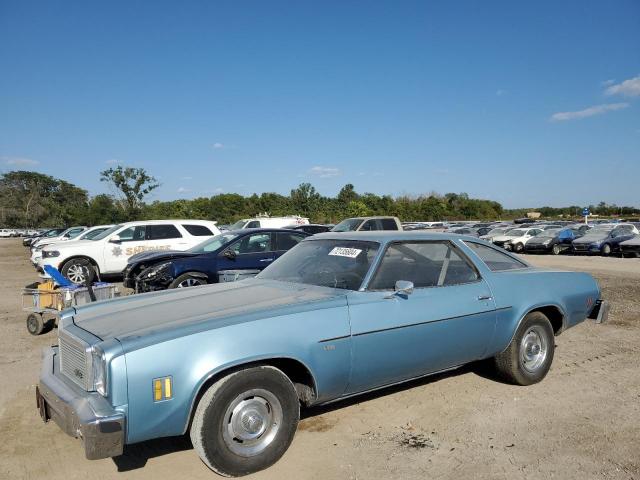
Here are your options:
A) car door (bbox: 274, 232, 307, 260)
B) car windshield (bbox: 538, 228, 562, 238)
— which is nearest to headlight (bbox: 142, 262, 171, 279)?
car door (bbox: 274, 232, 307, 260)

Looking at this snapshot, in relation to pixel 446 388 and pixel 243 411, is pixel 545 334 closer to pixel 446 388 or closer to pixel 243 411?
pixel 446 388

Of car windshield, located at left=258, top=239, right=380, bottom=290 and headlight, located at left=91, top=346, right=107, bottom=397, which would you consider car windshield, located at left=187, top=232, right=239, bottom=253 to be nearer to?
car windshield, located at left=258, top=239, right=380, bottom=290

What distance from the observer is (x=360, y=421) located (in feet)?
13.4

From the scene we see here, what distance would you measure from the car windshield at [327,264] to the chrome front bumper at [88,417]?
1.89m

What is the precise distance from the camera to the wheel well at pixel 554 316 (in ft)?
16.6

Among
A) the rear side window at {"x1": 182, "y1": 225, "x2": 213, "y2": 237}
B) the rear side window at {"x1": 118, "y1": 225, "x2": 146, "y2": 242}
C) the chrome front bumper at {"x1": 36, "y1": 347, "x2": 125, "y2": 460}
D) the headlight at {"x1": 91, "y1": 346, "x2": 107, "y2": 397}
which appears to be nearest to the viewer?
the chrome front bumper at {"x1": 36, "y1": 347, "x2": 125, "y2": 460}

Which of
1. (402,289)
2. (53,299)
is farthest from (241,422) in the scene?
(53,299)

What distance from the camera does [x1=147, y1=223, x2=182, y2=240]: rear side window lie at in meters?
14.1

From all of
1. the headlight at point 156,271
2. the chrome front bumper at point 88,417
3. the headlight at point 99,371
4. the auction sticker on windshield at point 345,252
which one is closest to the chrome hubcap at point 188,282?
the headlight at point 156,271

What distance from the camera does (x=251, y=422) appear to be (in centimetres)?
316

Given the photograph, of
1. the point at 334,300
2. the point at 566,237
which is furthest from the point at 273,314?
the point at 566,237

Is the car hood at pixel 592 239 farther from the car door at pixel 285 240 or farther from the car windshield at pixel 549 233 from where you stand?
the car door at pixel 285 240

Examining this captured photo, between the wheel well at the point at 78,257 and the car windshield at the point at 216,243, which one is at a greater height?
the car windshield at the point at 216,243

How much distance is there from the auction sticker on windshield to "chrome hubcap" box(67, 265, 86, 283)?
436 inches
